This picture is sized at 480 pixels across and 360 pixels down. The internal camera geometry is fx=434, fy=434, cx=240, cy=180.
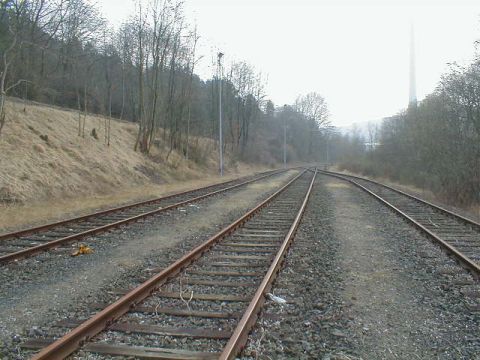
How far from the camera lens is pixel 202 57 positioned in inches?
1480

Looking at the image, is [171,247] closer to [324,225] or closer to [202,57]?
[324,225]

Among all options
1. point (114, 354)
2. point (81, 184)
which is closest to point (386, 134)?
point (81, 184)

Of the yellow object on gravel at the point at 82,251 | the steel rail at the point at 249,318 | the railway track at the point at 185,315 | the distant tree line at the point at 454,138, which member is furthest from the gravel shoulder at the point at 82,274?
the distant tree line at the point at 454,138

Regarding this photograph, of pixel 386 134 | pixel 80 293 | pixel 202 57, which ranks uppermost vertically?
pixel 202 57

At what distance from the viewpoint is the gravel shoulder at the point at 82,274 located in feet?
16.7

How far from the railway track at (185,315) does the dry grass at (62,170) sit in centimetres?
728

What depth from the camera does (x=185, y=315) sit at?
5.12 meters

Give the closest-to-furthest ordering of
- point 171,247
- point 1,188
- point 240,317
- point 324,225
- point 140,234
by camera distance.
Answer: point 240,317 → point 171,247 → point 140,234 → point 324,225 → point 1,188

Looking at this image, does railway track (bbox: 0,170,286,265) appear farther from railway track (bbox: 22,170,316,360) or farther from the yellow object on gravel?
railway track (bbox: 22,170,316,360)

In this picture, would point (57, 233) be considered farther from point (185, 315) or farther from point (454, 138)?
point (454, 138)

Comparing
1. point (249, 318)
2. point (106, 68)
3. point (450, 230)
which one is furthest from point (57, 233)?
point (106, 68)

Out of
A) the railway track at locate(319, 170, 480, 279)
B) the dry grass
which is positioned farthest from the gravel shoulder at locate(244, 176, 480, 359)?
the dry grass

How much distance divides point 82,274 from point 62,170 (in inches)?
520

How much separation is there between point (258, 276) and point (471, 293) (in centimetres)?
303
